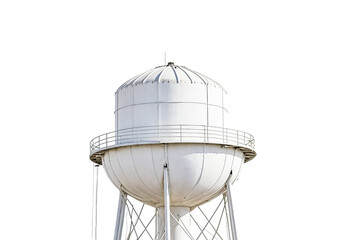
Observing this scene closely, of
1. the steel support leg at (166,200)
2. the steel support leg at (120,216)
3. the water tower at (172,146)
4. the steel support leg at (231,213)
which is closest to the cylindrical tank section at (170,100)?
the water tower at (172,146)

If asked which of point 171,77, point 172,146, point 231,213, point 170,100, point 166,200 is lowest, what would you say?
point 231,213

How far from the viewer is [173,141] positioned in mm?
24094

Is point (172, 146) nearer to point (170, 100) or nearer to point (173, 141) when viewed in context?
point (173, 141)

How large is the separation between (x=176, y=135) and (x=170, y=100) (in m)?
1.34

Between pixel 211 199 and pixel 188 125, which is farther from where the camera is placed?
pixel 211 199

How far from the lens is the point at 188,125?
24516 mm

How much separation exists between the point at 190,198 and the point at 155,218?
94.5 inches

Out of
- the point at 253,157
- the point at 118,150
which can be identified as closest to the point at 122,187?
the point at 118,150

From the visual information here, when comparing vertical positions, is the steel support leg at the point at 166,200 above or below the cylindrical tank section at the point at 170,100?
below

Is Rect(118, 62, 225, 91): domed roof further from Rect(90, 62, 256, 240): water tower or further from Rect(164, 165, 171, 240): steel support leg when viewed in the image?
Rect(164, 165, 171, 240): steel support leg

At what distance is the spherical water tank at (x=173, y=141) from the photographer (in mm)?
24188

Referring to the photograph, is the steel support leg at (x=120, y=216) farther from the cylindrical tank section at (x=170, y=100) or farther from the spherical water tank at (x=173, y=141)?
the cylindrical tank section at (x=170, y=100)

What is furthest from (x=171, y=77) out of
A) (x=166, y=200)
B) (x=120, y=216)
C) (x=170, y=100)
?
(x=120, y=216)

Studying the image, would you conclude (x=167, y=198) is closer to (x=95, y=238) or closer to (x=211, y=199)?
(x=211, y=199)
